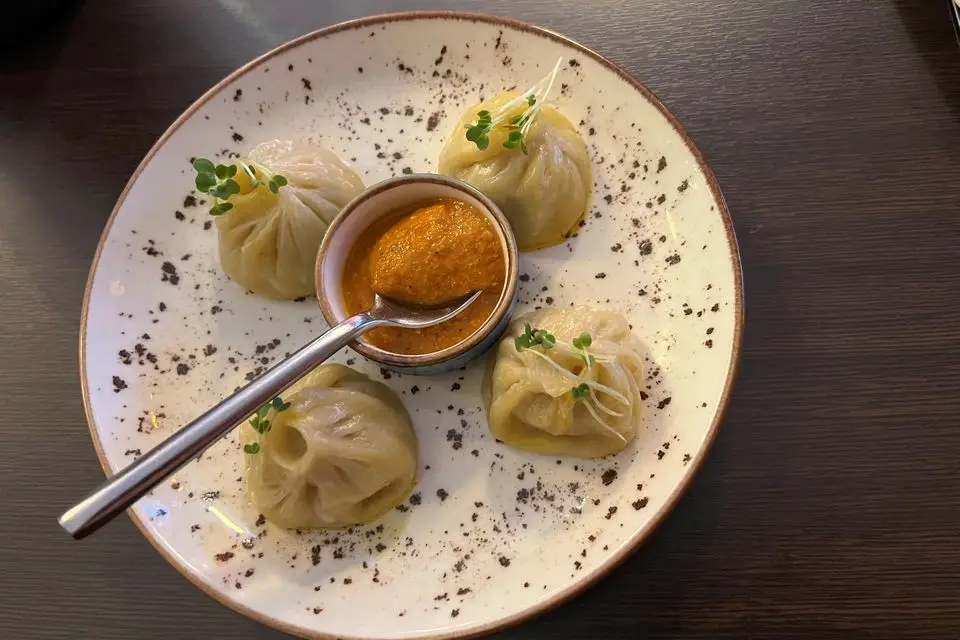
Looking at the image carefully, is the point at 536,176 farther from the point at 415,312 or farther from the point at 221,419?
the point at 221,419

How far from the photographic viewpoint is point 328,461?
1.76 m

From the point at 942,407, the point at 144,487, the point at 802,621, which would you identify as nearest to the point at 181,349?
the point at 144,487

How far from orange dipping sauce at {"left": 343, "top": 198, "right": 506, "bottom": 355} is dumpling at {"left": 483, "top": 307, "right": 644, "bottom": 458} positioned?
0.17m

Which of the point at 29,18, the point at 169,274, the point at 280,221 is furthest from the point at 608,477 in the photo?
the point at 29,18

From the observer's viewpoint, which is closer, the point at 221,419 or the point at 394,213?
the point at 221,419

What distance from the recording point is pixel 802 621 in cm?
175

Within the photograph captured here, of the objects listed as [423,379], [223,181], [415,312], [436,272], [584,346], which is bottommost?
[423,379]

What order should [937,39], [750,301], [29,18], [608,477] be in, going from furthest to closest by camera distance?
1. [29,18]
2. [937,39]
3. [750,301]
4. [608,477]

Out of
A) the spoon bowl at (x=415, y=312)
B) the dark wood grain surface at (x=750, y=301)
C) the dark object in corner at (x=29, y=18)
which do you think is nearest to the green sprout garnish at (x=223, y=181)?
the spoon bowl at (x=415, y=312)

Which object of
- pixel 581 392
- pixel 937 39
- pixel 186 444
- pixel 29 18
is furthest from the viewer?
pixel 29 18

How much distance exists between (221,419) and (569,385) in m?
0.90

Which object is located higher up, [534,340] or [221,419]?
[221,419]

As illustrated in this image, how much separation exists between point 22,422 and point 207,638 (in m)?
1.05

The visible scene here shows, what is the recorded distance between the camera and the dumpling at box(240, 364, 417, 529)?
1748 mm
